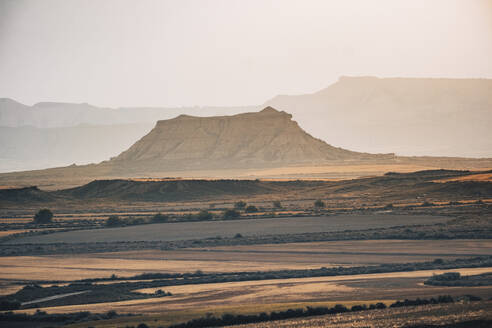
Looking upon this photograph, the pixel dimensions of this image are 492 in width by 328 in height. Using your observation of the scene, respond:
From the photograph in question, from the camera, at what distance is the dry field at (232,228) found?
6184 centimetres

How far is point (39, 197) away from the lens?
112875mm

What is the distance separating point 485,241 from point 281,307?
23.2 metres

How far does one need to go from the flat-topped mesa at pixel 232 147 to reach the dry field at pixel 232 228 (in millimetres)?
103192

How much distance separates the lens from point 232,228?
218 ft

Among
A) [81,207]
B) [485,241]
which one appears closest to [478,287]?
[485,241]

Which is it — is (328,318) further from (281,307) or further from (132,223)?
(132,223)

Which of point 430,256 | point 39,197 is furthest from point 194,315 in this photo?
point 39,197

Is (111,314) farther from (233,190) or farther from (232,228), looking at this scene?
(233,190)

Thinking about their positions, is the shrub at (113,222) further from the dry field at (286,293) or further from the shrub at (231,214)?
the dry field at (286,293)

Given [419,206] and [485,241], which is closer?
[485,241]

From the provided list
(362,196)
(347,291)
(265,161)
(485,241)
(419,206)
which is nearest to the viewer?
(347,291)

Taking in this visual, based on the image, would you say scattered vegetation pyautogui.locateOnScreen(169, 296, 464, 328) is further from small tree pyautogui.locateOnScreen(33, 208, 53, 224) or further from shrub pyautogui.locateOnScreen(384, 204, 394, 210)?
small tree pyautogui.locateOnScreen(33, 208, 53, 224)

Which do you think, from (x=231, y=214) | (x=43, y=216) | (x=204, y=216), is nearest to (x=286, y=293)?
(x=204, y=216)

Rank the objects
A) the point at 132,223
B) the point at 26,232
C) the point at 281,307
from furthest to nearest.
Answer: the point at 132,223
the point at 26,232
the point at 281,307
